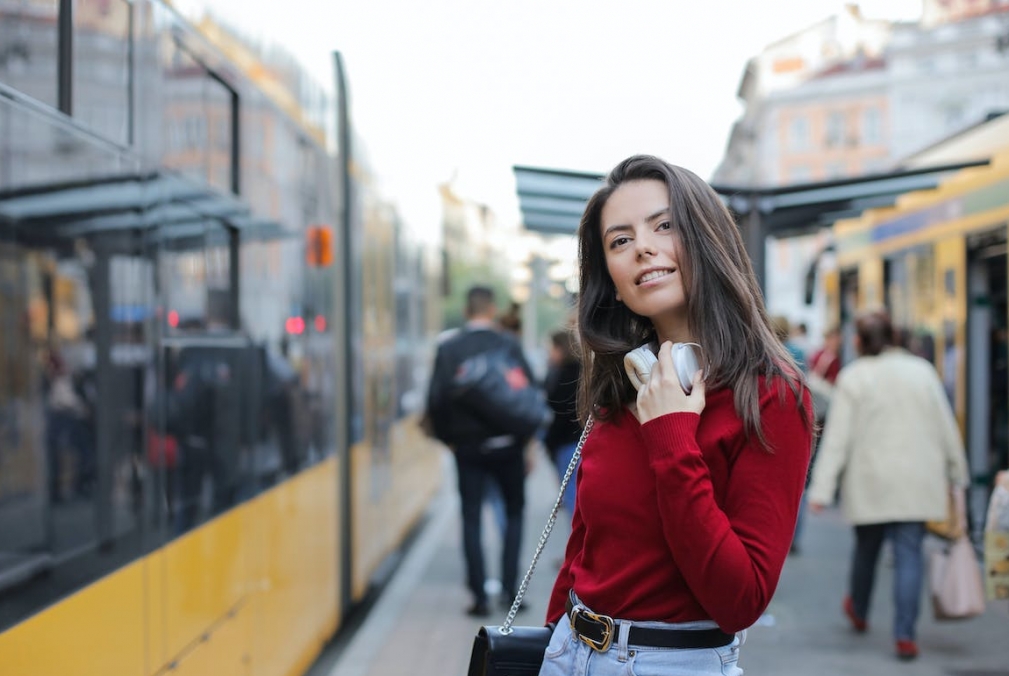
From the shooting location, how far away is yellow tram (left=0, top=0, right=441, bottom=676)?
111 inches

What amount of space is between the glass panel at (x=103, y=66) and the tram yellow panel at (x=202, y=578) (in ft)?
4.04

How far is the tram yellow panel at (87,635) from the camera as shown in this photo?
257 centimetres

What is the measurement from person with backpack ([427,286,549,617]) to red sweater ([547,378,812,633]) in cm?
539

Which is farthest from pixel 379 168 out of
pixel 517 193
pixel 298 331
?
pixel 298 331

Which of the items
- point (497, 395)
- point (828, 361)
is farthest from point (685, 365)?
point (828, 361)

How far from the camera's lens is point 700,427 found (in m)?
2.02

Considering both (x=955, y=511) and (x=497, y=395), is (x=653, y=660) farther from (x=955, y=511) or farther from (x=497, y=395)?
(x=497, y=395)

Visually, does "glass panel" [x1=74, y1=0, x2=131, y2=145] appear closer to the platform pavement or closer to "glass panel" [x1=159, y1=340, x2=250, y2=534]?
"glass panel" [x1=159, y1=340, x2=250, y2=534]

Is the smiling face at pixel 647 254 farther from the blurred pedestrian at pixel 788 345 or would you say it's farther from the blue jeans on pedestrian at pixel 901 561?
the blue jeans on pedestrian at pixel 901 561

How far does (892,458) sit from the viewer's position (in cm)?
643

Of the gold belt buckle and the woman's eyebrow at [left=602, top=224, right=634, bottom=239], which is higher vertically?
the woman's eyebrow at [left=602, top=224, right=634, bottom=239]

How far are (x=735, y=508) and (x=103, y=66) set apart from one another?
79.4 inches

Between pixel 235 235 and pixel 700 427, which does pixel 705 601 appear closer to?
pixel 700 427

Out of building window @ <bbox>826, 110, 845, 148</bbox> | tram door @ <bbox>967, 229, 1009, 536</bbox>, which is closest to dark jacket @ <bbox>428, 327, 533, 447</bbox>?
tram door @ <bbox>967, 229, 1009, 536</bbox>
